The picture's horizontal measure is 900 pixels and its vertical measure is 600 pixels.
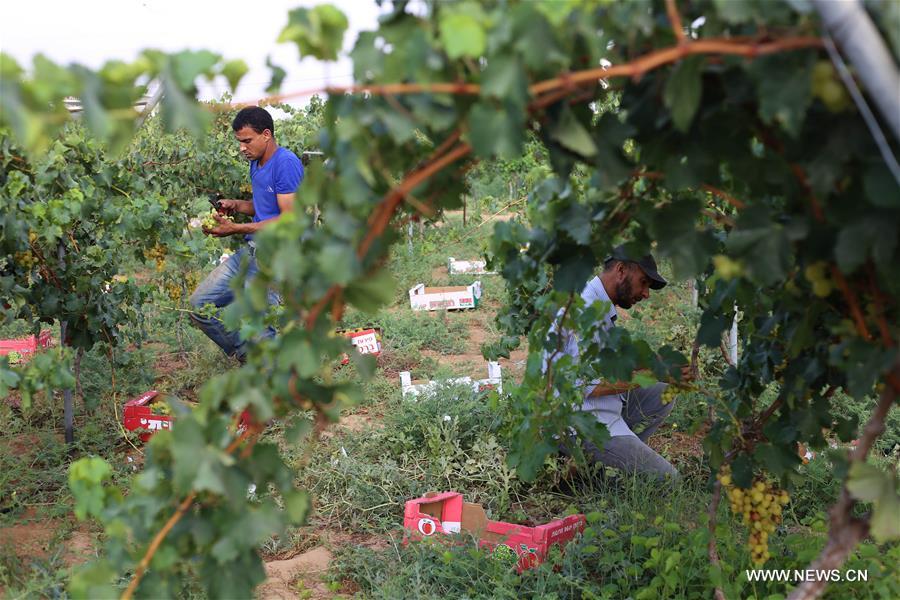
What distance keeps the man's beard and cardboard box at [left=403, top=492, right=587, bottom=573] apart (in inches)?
38.2

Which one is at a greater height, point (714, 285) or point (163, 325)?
point (714, 285)

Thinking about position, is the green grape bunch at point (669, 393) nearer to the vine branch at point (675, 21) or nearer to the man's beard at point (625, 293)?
the man's beard at point (625, 293)

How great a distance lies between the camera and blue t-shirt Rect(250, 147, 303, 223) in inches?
183

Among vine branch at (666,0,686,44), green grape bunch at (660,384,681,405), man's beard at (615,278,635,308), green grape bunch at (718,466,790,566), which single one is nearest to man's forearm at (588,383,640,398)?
man's beard at (615,278,635,308)

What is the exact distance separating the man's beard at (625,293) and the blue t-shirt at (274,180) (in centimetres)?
191

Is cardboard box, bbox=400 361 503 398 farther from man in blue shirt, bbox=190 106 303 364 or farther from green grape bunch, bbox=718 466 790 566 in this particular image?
green grape bunch, bbox=718 466 790 566

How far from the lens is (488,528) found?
312 centimetres

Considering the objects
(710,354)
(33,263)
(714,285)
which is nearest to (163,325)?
(33,263)

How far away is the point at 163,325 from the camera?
22.2ft

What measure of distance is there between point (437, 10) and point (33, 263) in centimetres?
316

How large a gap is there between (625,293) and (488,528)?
1.18 meters

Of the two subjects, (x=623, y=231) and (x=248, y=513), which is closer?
(x=248, y=513)

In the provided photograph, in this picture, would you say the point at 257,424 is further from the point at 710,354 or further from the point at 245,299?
the point at 710,354

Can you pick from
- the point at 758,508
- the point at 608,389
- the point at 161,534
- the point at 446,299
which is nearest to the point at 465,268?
the point at 446,299
